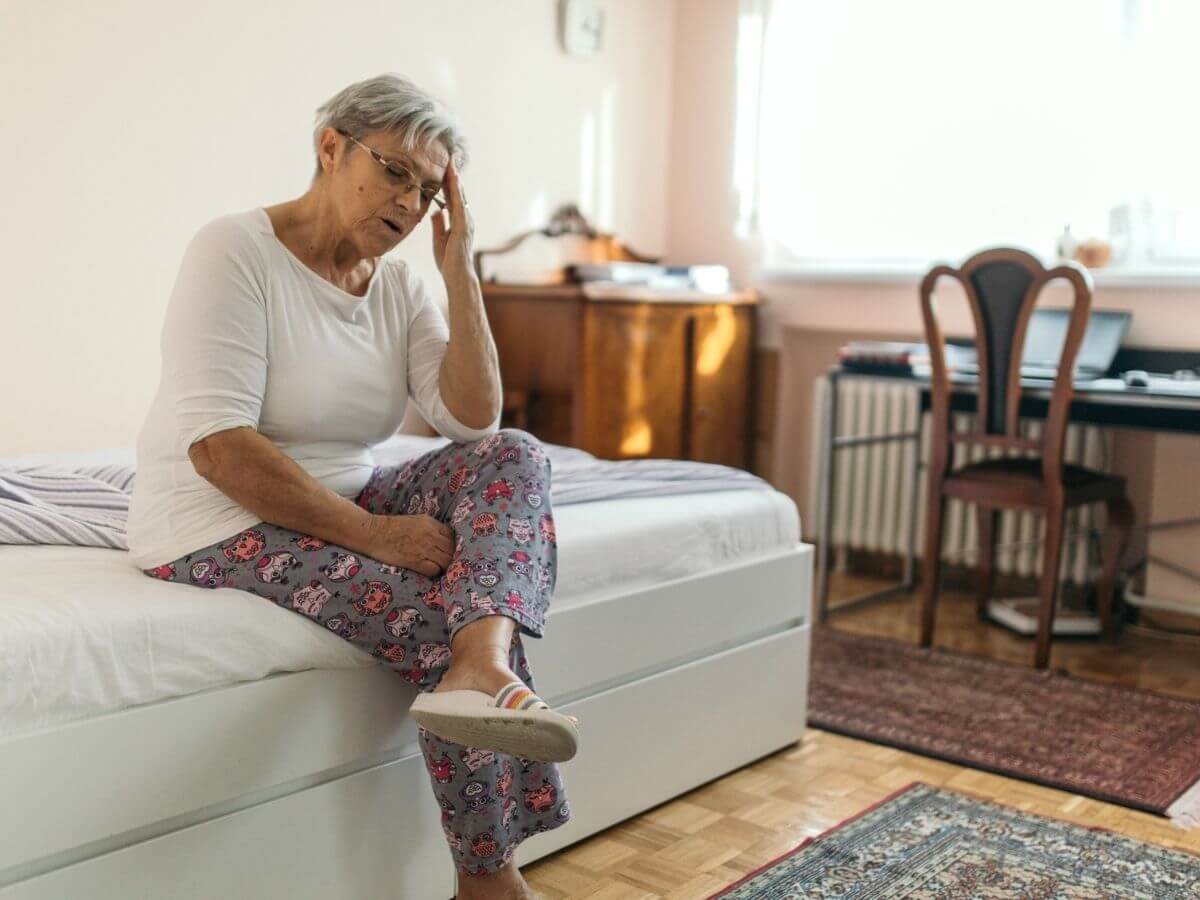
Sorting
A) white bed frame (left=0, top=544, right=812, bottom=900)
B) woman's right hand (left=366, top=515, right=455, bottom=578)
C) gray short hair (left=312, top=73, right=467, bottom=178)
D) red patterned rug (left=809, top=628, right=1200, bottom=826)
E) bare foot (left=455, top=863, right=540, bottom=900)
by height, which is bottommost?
red patterned rug (left=809, top=628, right=1200, bottom=826)

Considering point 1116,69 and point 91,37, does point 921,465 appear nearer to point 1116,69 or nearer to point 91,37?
point 1116,69

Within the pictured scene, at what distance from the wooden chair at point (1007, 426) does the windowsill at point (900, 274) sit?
1.76 feet

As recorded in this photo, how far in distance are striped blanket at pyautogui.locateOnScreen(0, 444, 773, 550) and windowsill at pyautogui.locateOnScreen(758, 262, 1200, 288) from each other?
1.55 m

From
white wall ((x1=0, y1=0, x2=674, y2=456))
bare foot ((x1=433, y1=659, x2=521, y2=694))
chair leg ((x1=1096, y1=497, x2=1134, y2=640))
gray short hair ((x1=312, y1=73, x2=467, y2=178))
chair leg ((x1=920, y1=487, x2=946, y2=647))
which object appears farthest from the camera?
chair leg ((x1=1096, y1=497, x2=1134, y2=640))

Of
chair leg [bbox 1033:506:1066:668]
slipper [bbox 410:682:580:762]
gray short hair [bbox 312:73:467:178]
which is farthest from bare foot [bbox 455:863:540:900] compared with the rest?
chair leg [bbox 1033:506:1066:668]

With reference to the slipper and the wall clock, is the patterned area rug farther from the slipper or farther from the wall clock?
the wall clock

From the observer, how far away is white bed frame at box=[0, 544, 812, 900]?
1368 millimetres

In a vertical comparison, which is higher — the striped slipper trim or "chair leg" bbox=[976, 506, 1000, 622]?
the striped slipper trim

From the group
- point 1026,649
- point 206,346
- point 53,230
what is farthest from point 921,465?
point 206,346

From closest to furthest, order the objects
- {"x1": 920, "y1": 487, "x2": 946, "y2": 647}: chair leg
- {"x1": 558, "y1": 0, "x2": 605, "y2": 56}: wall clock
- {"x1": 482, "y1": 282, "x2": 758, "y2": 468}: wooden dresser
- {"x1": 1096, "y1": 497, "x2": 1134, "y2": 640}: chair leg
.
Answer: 1. {"x1": 920, "y1": 487, "x2": 946, "y2": 647}: chair leg
2. {"x1": 1096, "y1": 497, "x2": 1134, "y2": 640}: chair leg
3. {"x1": 482, "y1": 282, "x2": 758, "y2": 468}: wooden dresser
4. {"x1": 558, "y1": 0, "x2": 605, "y2": 56}: wall clock

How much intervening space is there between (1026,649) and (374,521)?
2128mm

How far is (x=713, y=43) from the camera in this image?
4.36 m

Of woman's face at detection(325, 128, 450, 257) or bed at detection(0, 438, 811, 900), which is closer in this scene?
bed at detection(0, 438, 811, 900)

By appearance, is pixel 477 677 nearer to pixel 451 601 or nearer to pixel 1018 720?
pixel 451 601
